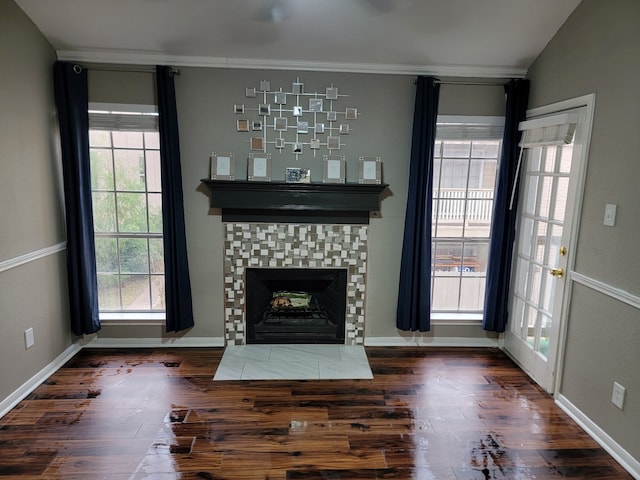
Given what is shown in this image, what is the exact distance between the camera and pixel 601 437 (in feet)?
7.61

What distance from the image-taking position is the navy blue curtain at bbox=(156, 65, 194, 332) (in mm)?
3004

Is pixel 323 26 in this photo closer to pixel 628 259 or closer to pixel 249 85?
pixel 249 85

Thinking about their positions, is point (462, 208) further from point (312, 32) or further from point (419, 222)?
point (312, 32)

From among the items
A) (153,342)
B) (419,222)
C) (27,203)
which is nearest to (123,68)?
(27,203)

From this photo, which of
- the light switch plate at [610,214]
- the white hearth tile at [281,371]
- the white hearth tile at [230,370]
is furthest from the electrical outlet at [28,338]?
the light switch plate at [610,214]

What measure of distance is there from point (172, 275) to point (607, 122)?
3.15 metres

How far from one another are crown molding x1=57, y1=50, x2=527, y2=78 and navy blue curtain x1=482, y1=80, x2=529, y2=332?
26cm

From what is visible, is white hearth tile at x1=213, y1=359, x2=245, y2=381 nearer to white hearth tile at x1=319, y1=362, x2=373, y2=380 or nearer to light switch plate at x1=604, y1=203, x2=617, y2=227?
white hearth tile at x1=319, y1=362, x2=373, y2=380

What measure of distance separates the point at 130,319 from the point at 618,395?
348 centimetres

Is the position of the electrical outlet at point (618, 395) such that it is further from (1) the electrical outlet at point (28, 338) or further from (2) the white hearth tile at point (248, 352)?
(1) the electrical outlet at point (28, 338)

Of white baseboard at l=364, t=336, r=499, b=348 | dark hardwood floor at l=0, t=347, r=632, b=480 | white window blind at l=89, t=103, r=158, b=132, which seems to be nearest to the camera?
dark hardwood floor at l=0, t=347, r=632, b=480

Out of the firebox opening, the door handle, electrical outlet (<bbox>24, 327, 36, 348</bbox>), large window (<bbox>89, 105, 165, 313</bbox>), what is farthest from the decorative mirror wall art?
electrical outlet (<bbox>24, 327, 36, 348</bbox>)

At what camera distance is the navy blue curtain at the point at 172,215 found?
300cm


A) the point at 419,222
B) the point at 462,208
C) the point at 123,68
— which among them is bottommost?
the point at 419,222
